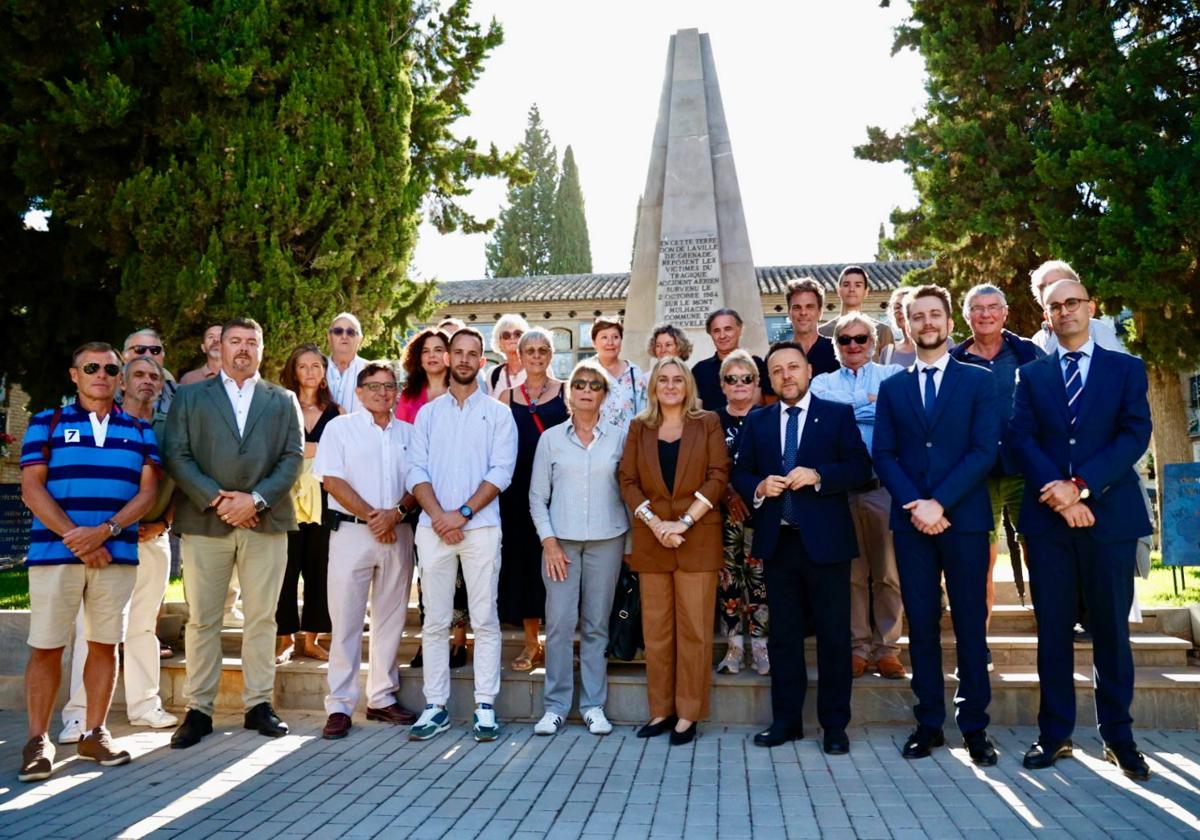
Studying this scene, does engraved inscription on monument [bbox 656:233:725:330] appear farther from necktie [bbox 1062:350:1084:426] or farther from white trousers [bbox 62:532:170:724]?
white trousers [bbox 62:532:170:724]

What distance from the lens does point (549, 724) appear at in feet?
15.4

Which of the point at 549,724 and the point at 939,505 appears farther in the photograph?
the point at 549,724

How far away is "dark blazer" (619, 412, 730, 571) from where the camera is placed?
4.58 meters

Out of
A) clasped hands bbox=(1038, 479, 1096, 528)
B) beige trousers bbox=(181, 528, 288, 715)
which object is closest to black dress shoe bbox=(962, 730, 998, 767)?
clasped hands bbox=(1038, 479, 1096, 528)

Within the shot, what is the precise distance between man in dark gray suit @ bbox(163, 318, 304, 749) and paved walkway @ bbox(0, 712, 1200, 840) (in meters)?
0.37

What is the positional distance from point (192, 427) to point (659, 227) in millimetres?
5595

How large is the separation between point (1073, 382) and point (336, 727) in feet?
14.0

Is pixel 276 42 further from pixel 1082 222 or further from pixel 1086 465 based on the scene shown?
pixel 1082 222

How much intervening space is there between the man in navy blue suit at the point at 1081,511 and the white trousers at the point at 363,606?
3399mm

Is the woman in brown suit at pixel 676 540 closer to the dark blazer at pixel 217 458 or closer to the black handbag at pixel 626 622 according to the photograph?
the black handbag at pixel 626 622

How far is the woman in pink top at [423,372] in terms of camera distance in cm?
529

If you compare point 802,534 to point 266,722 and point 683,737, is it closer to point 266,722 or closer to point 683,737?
point 683,737

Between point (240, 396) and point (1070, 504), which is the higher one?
point (240, 396)

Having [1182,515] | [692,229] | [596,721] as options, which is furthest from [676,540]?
[692,229]
